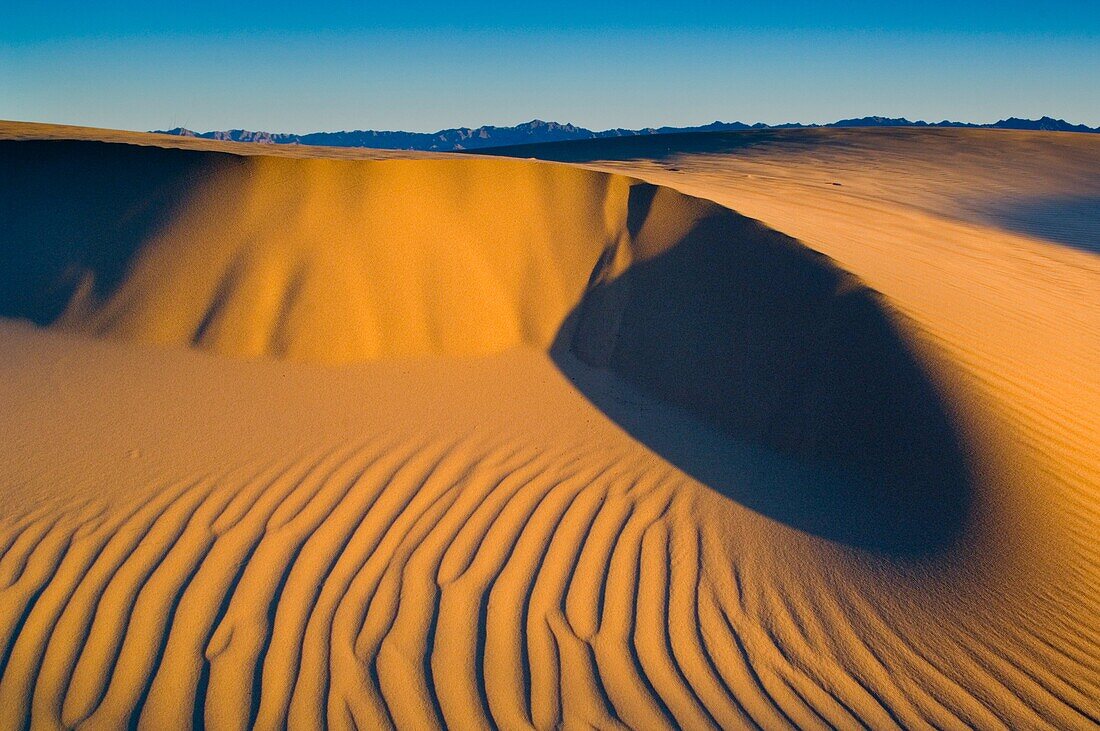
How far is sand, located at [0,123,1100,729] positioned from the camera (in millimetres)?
3109

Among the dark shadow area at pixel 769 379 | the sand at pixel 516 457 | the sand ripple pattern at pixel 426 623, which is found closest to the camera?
the sand ripple pattern at pixel 426 623

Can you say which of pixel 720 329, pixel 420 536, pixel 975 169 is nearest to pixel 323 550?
pixel 420 536

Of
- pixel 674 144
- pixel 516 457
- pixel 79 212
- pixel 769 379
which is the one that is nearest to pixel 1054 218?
pixel 769 379

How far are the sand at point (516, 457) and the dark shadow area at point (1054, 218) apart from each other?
3.93 meters

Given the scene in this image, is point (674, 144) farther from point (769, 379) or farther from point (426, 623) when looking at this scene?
point (426, 623)

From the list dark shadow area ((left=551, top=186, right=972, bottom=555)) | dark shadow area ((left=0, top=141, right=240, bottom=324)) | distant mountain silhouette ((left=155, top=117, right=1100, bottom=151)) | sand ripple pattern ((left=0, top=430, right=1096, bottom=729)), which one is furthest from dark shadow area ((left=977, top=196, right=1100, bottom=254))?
distant mountain silhouette ((left=155, top=117, right=1100, bottom=151))

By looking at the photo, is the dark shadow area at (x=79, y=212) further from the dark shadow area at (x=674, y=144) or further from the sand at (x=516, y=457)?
the dark shadow area at (x=674, y=144)

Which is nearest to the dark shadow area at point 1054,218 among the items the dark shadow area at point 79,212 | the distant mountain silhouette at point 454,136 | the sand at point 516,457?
the sand at point 516,457

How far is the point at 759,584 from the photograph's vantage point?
3.64 meters

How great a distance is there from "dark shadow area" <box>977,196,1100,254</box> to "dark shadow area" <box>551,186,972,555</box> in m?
7.82

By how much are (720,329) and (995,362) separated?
73.1 inches

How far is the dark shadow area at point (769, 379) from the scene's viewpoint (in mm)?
4125

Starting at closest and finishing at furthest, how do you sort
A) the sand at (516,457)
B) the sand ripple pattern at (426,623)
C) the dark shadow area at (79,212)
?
the sand ripple pattern at (426,623), the sand at (516,457), the dark shadow area at (79,212)

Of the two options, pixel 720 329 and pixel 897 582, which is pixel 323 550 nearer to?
pixel 897 582
